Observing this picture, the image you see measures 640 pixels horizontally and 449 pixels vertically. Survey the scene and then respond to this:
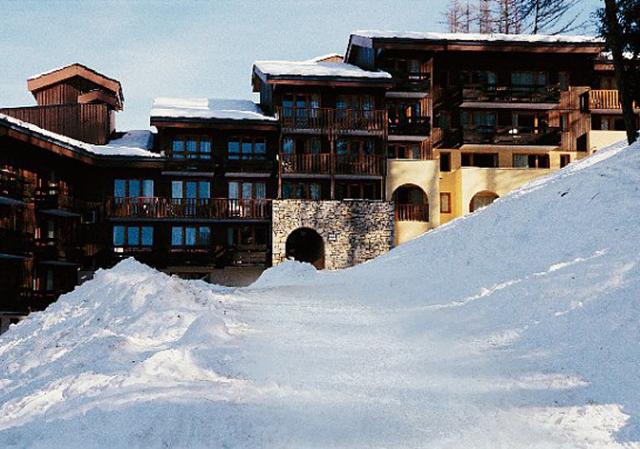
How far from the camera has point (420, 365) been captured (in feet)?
28.7

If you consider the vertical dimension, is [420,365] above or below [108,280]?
below

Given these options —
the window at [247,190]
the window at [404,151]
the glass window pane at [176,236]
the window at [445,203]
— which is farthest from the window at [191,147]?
the window at [445,203]

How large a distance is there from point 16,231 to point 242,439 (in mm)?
25440

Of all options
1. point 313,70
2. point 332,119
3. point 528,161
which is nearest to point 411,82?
point 332,119

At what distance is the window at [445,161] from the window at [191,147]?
46.8ft

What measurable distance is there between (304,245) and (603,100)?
21.1 meters

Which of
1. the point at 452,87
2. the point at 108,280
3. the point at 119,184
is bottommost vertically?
the point at 108,280

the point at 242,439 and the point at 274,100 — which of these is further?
the point at 274,100

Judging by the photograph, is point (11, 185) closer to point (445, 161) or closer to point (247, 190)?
point (247, 190)

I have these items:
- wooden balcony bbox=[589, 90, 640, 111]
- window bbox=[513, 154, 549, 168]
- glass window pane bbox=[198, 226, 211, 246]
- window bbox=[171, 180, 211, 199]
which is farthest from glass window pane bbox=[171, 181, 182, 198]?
wooden balcony bbox=[589, 90, 640, 111]

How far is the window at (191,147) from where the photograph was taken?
33.6 metres

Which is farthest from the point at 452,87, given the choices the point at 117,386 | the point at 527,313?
the point at 117,386

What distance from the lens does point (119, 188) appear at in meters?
33.4

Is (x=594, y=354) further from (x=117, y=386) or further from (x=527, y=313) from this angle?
(x=117, y=386)
